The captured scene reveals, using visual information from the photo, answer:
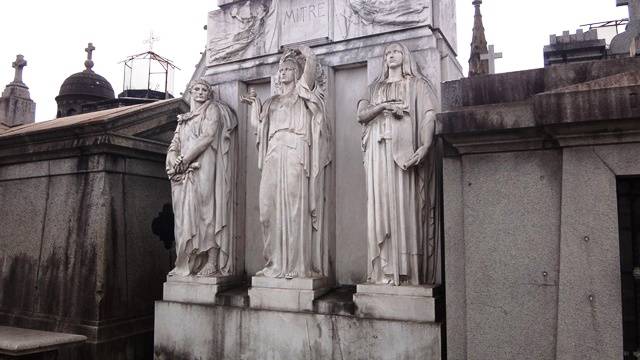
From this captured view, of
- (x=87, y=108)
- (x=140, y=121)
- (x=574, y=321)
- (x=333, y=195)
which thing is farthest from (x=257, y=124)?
(x=87, y=108)

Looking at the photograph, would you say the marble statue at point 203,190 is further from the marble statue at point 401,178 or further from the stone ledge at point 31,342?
the marble statue at point 401,178

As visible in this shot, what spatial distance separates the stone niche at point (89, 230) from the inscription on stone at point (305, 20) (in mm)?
2302

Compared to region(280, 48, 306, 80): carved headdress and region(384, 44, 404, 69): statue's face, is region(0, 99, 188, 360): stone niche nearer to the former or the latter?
region(280, 48, 306, 80): carved headdress

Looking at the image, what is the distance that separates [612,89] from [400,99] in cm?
185

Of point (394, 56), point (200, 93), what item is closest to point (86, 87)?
point (200, 93)

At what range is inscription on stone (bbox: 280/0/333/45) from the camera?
573 centimetres

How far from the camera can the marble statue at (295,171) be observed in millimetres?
5160

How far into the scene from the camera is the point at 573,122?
11.3 ft

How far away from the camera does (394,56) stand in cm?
490

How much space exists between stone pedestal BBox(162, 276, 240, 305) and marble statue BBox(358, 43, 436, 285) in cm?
175

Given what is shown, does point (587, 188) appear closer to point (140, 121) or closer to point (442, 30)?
point (442, 30)

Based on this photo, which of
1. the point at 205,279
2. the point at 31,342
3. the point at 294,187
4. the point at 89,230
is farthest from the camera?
the point at 89,230

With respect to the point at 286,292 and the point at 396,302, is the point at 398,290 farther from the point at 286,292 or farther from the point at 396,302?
the point at 286,292

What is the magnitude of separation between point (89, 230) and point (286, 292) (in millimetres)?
2801
